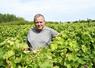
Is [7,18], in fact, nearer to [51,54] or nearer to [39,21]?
[39,21]

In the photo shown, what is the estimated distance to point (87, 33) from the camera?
8.88m

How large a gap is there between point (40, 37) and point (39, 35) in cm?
4

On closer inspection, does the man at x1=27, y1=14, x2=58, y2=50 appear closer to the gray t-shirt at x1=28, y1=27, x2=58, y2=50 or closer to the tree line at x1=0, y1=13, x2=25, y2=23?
the gray t-shirt at x1=28, y1=27, x2=58, y2=50

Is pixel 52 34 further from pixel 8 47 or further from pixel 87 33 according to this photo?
pixel 8 47

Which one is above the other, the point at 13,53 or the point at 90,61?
the point at 13,53

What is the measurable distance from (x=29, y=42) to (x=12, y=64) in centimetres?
301

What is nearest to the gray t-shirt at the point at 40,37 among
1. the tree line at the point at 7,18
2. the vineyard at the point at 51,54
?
the vineyard at the point at 51,54

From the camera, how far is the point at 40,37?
737 centimetres

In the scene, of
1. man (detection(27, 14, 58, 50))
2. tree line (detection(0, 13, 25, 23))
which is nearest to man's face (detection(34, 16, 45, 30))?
man (detection(27, 14, 58, 50))

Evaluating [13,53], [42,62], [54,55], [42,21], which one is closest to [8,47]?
[13,53]

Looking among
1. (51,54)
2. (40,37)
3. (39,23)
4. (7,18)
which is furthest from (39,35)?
(7,18)

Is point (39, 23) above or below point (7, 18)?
above

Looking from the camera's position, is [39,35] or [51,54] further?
[39,35]

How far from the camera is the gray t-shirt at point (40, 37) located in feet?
24.0
